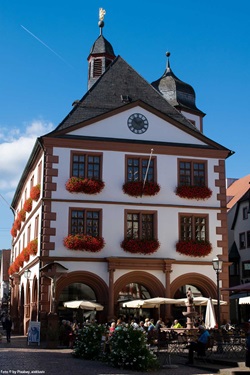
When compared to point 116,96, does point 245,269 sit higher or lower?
lower

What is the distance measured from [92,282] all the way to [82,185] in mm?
5052

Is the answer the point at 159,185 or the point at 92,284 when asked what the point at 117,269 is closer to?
the point at 92,284

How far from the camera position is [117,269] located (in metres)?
29.2

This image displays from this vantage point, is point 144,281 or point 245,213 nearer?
point 144,281

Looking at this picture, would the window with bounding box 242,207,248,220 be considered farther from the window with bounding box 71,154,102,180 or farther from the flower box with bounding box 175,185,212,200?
the window with bounding box 71,154,102,180

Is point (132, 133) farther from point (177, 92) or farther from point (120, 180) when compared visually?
point (177, 92)

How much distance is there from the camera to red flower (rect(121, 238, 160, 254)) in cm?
2941

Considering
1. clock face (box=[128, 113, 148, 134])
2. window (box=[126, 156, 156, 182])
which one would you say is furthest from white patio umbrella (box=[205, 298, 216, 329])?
clock face (box=[128, 113, 148, 134])

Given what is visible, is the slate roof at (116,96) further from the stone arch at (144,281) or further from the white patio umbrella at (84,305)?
the white patio umbrella at (84,305)

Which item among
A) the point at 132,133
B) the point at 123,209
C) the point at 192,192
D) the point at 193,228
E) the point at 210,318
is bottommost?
the point at 210,318

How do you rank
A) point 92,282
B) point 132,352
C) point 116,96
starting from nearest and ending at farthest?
point 132,352, point 92,282, point 116,96

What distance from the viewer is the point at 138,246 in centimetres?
2948

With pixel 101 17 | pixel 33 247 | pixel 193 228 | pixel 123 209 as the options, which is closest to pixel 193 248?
pixel 193 228

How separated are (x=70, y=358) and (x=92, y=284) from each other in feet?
30.1
